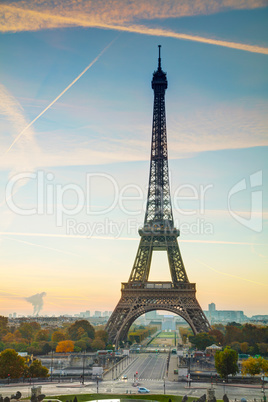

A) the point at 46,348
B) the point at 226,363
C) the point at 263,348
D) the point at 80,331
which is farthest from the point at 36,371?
the point at 263,348

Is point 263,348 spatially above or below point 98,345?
above

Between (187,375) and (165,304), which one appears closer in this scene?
(187,375)

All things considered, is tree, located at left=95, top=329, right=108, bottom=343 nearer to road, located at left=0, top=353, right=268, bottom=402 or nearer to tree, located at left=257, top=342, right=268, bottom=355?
road, located at left=0, top=353, right=268, bottom=402

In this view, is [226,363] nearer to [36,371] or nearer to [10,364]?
[36,371]

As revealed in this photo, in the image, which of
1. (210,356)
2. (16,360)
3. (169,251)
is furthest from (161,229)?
(16,360)

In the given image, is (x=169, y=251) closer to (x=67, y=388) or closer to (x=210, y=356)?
(x=210, y=356)

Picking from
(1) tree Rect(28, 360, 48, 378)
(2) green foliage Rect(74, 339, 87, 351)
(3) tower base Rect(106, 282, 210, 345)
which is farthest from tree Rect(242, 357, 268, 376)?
(2) green foliage Rect(74, 339, 87, 351)
